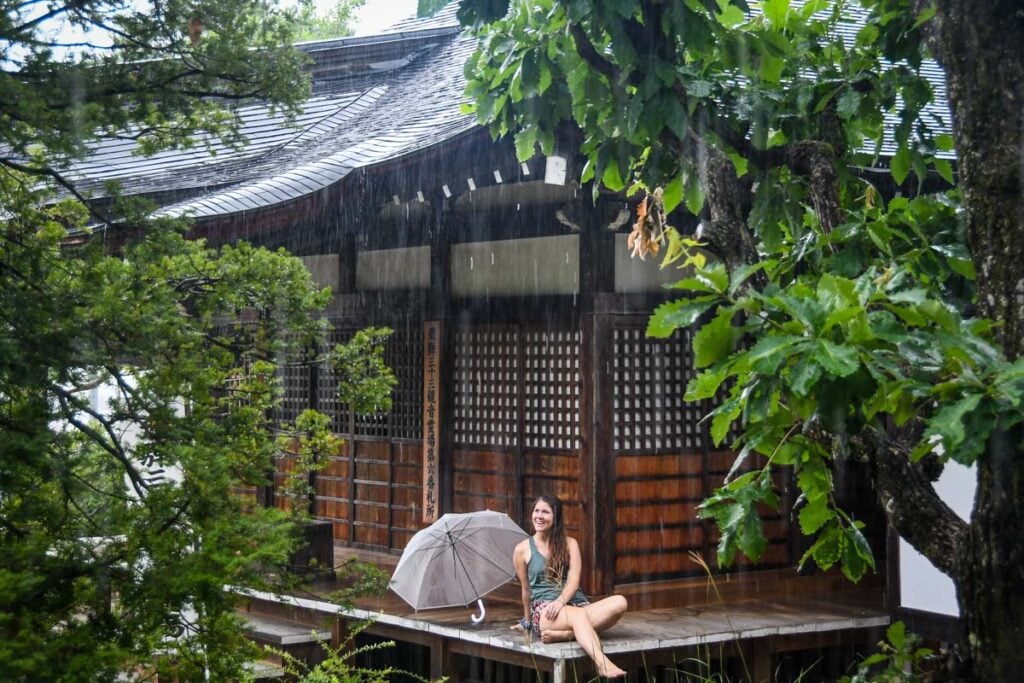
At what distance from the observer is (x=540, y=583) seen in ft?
22.8

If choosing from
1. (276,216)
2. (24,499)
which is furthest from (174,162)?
(24,499)

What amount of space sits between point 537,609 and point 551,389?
6.12 ft

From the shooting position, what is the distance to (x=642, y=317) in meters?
7.97

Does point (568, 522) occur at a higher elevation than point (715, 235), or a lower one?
lower

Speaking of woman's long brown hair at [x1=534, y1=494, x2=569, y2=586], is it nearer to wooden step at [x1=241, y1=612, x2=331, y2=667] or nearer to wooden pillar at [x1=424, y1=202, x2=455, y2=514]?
wooden step at [x1=241, y1=612, x2=331, y2=667]

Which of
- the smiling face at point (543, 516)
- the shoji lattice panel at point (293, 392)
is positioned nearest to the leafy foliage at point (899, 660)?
the smiling face at point (543, 516)

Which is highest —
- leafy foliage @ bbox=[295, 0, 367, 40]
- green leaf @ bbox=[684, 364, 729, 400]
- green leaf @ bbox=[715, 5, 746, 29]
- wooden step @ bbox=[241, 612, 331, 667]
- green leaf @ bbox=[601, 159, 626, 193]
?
leafy foliage @ bbox=[295, 0, 367, 40]

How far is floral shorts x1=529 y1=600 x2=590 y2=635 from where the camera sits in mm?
6844

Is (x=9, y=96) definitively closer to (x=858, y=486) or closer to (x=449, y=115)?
(x=449, y=115)

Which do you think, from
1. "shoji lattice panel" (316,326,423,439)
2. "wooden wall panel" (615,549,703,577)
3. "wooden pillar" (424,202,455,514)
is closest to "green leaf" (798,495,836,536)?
"wooden wall panel" (615,549,703,577)

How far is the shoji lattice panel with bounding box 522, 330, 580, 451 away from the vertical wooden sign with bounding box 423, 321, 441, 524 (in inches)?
33.6

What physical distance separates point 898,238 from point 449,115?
5.87 m

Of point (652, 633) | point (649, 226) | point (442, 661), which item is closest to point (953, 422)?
point (649, 226)

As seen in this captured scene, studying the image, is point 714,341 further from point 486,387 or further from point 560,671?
point 486,387
